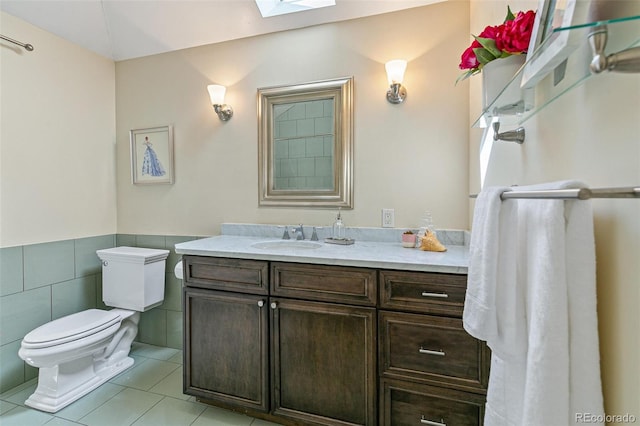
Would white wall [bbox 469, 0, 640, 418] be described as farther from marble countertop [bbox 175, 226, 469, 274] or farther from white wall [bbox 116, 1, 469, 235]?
white wall [bbox 116, 1, 469, 235]

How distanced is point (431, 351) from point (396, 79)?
5.00ft

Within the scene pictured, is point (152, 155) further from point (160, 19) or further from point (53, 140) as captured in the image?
point (160, 19)

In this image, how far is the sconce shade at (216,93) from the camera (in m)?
2.19

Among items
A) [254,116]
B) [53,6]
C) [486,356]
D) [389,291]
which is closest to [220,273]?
[389,291]

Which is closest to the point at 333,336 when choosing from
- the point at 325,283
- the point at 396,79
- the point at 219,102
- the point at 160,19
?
the point at 325,283

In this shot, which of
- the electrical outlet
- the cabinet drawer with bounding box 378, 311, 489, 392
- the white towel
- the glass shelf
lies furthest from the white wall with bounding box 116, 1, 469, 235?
the white towel

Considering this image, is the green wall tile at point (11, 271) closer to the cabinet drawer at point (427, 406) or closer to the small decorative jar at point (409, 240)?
the cabinet drawer at point (427, 406)

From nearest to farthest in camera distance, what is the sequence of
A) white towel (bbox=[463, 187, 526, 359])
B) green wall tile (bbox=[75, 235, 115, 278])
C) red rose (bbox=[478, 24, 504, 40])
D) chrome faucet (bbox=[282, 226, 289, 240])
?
white towel (bbox=[463, 187, 526, 359]), red rose (bbox=[478, 24, 504, 40]), chrome faucet (bbox=[282, 226, 289, 240]), green wall tile (bbox=[75, 235, 115, 278])

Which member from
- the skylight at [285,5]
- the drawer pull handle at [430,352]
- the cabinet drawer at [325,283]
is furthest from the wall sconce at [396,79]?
the drawer pull handle at [430,352]

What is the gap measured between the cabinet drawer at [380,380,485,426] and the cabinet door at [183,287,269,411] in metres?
0.64

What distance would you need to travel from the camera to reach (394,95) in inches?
73.9

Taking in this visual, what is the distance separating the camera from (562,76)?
613 millimetres

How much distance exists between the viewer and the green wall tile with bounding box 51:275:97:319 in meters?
2.20

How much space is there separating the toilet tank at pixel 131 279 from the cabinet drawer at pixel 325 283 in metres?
1.24
